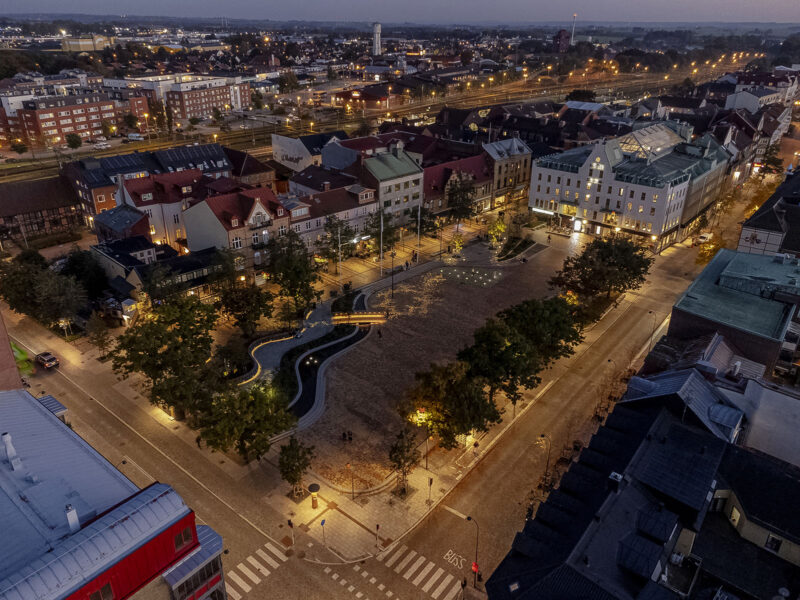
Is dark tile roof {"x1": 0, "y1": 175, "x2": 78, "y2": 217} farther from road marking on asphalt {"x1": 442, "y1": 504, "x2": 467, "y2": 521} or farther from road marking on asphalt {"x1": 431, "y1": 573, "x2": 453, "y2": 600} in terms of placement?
road marking on asphalt {"x1": 431, "y1": 573, "x2": 453, "y2": 600}

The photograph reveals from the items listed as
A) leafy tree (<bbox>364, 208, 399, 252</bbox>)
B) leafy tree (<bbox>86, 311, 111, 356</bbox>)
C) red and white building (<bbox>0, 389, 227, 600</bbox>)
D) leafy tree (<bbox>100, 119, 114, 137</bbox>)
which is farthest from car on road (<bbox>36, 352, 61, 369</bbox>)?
leafy tree (<bbox>100, 119, 114, 137</bbox>)

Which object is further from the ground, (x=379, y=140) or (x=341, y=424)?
(x=379, y=140)

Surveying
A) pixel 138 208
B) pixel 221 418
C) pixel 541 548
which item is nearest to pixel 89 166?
pixel 138 208

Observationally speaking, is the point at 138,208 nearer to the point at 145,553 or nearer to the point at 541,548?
the point at 145,553

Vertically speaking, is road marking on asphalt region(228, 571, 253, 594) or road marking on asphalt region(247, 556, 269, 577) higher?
→ road marking on asphalt region(247, 556, 269, 577)

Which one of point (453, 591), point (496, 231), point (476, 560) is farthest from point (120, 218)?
point (453, 591)

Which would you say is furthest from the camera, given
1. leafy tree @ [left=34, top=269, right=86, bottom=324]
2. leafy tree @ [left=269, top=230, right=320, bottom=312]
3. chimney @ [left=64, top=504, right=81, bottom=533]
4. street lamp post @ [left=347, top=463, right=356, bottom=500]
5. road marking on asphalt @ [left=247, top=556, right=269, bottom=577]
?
leafy tree @ [left=269, top=230, right=320, bottom=312]

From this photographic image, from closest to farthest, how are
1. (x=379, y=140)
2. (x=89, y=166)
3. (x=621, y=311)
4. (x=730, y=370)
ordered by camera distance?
(x=730, y=370)
(x=621, y=311)
(x=89, y=166)
(x=379, y=140)

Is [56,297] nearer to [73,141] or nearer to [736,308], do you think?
[736,308]
